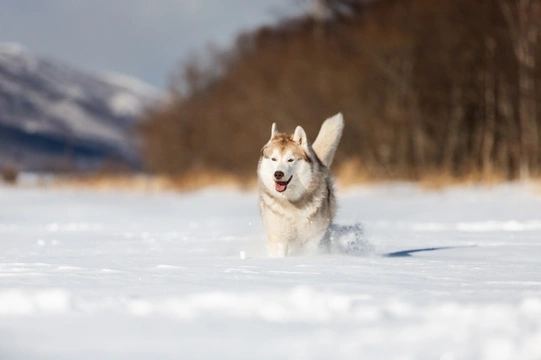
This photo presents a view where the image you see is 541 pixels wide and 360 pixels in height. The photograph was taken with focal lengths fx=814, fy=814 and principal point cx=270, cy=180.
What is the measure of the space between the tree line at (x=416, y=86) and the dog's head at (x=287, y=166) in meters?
11.9

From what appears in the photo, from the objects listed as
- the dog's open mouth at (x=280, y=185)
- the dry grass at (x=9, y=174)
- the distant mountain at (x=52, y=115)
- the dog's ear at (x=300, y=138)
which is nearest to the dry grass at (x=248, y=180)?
the dry grass at (x=9, y=174)

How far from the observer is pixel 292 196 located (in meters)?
6.50

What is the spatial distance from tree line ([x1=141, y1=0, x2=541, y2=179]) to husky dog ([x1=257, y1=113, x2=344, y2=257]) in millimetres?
11890

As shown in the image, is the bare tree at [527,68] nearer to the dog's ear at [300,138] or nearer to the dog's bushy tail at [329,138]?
the dog's bushy tail at [329,138]

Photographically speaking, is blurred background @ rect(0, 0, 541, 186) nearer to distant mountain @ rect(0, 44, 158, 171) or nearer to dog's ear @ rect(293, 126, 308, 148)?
dog's ear @ rect(293, 126, 308, 148)

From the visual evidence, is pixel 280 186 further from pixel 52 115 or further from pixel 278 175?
pixel 52 115

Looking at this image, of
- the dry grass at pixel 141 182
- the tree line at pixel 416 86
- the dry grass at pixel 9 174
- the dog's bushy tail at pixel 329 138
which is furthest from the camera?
the dry grass at pixel 9 174

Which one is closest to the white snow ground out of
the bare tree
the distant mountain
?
the bare tree

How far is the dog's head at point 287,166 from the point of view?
641cm

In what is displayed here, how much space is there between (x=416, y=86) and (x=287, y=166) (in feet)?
52.9

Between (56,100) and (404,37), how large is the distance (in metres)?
148

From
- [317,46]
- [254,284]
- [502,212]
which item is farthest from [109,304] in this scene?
[317,46]

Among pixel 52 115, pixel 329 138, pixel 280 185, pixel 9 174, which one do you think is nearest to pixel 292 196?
pixel 280 185

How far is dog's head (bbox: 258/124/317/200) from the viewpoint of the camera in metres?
6.41
